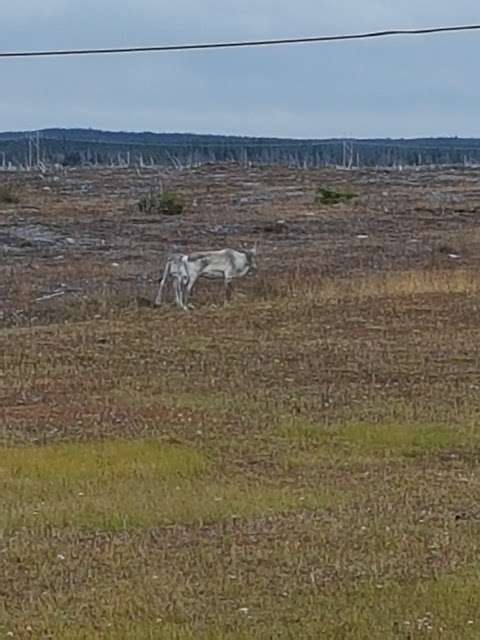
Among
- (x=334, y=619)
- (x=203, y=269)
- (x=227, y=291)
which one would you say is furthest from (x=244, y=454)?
(x=227, y=291)

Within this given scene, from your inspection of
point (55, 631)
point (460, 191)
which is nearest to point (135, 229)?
point (460, 191)

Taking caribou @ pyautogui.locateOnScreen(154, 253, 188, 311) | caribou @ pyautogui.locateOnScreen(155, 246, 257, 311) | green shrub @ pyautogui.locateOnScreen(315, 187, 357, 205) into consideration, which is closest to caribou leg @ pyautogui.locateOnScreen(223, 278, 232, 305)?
Result: caribou @ pyautogui.locateOnScreen(155, 246, 257, 311)

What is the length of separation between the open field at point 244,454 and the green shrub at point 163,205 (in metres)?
14.7

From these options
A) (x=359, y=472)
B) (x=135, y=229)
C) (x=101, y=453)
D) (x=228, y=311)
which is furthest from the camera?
(x=135, y=229)

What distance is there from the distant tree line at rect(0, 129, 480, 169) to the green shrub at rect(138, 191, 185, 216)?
51.0 metres

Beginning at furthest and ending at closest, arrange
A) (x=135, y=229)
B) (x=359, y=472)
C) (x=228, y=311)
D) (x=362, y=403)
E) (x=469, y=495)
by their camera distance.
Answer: (x=135, y=229)
(x=228, y=311)
(x=362, y=403)
(x=359, y=472)
(x=469, y=495)

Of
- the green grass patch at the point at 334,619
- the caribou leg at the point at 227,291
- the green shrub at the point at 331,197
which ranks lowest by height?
the caribou leg at the point at 227,291

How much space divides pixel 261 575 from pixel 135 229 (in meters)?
30.9

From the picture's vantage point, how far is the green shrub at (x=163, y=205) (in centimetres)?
4341

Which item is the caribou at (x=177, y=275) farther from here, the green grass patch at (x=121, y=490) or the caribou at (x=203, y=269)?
the green grass patch at (x=121, y=490)

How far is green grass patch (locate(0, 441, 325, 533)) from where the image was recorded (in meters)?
8.72

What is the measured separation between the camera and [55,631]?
634 centimetres

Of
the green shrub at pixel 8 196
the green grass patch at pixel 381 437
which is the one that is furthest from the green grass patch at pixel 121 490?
the green shrub at pixel 8 196

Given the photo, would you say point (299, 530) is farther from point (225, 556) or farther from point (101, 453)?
point (101, 453)
